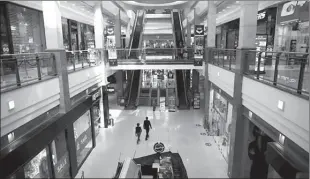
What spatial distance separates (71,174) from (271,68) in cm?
811

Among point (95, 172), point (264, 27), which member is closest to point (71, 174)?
point (95, 172)

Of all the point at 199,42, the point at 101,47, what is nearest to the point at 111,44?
the point at 101,47

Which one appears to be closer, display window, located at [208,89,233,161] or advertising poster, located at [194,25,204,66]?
display window, located at [208,89,233,161]

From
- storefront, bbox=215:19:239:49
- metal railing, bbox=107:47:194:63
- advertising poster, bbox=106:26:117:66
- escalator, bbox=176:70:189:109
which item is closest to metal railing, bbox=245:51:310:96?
metal railing, bbox=107:47:194:63

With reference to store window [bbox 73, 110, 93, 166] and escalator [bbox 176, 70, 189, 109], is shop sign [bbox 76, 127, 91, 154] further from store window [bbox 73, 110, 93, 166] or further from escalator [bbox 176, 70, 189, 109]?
escalator [bbox 176, 70, 189, 109]

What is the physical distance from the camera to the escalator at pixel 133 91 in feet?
60.1

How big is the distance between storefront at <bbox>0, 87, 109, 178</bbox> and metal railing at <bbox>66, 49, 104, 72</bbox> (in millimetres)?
1404

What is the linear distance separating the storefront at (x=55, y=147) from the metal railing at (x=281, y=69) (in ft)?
21.0

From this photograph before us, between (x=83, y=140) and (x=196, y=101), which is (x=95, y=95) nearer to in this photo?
(x=83, y=140)

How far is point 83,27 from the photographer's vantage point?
776 inches

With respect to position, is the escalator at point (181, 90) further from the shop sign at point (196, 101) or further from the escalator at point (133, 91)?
the escalator at point (133, 91)

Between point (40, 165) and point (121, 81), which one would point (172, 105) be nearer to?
point (121, 81)

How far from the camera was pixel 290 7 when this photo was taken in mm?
10555

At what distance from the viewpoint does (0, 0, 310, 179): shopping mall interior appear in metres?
5.00
